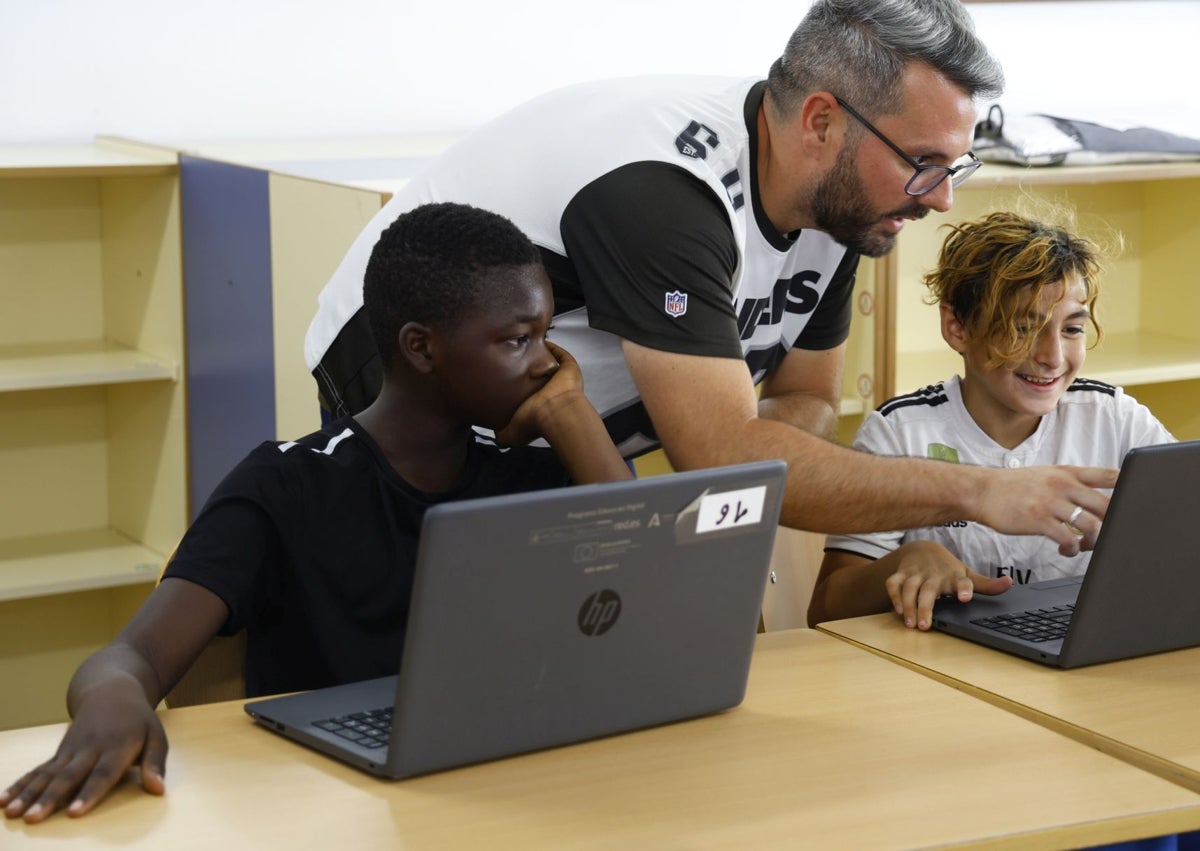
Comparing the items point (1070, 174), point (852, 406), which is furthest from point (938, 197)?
point (1070, 174)

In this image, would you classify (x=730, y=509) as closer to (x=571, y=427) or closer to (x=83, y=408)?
(x=571, y=427)

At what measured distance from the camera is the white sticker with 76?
119cm

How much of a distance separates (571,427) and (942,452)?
631mm

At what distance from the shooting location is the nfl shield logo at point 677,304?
1.61 metres

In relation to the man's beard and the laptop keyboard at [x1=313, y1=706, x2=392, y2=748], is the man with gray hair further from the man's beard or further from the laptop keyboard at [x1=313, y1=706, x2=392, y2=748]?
the laptop keyboard at [x1=313, y1=706, x2=392, y2=748]

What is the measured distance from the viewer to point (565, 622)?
45.8 inches

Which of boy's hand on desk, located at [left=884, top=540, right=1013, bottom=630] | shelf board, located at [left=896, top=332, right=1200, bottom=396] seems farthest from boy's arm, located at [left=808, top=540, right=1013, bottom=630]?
shelf board, located at [left=896, top=332, right=1200, bottom=396]

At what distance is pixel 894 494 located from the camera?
162 cm

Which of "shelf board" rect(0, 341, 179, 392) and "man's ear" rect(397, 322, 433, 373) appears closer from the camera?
"man's ear" rect(397, 322, 433, 373)

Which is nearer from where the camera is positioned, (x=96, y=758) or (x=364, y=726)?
(x=96, y=758)

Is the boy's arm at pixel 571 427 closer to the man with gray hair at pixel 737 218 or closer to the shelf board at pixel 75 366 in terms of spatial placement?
the man with gray hair at pixel 737 218

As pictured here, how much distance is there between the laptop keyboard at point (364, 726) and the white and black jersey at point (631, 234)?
0.54m

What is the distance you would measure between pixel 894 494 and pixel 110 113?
209cm

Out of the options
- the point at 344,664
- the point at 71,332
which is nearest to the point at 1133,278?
the point at 71,332
